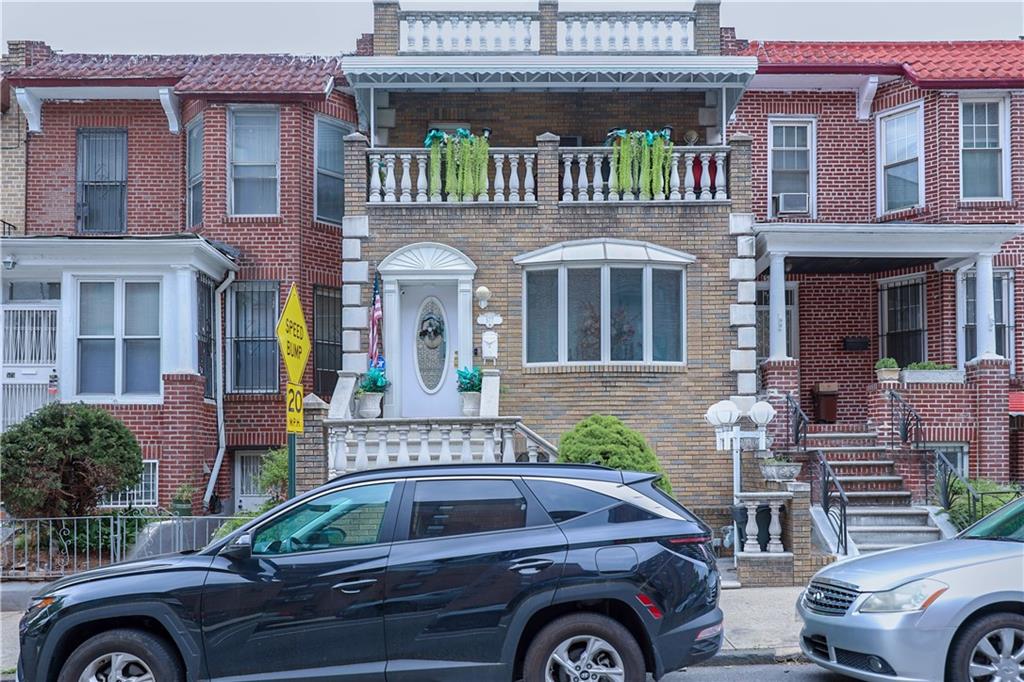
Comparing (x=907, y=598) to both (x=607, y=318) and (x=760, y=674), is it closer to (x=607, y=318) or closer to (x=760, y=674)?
(x=760, y=674)

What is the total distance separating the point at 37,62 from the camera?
19984 millimetres

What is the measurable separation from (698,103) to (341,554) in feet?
41.9

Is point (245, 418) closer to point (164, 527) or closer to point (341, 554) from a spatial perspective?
point (164, 527)

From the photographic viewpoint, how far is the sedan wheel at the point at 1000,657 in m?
7.42

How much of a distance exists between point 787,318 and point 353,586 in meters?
13.3

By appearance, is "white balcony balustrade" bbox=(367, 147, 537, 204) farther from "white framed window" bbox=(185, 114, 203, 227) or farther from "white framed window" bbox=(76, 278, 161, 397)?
"white framed window" bbox=(185, 114, 203, 227)

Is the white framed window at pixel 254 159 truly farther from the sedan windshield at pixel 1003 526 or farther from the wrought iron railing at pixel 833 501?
the sedan windshield at pixel 1003 526

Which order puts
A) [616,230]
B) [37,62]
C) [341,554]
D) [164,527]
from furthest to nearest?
1. [37,62]
2. [616,230]
3. [164,527]
4. [341,554]

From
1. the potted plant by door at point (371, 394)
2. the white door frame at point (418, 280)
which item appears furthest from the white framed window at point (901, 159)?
the potted plant by door at point (371, 394)

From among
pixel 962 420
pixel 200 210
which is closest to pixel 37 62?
pixel 200 210

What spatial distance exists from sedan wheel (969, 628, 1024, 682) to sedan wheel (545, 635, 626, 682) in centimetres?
247

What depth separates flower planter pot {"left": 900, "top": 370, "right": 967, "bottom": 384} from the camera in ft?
53.8

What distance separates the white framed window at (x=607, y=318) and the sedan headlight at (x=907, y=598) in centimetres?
845

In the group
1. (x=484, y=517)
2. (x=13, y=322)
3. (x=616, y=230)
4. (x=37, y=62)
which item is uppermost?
(x=37, y=62)
